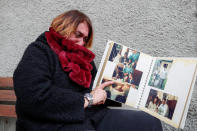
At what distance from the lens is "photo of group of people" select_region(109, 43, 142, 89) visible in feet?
3.29

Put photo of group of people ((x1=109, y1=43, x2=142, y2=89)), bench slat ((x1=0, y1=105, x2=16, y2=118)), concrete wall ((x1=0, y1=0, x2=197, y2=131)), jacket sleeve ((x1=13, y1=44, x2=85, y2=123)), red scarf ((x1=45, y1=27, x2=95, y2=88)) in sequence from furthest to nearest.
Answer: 1. bench slat ((x1=0, y1=105, x2=16, y2=118))
2. concrete wall ((x1=0, y1=0, x2=197, y2=131))
3. photo of group of people ((x1=109, y1=43, x2=142, y2=89))
4. red scarf ((x1=45, y1=27, x2=95, y2=88))
5. jacket sleeve ((x1=13, y1=44, x2=85, y2=123))

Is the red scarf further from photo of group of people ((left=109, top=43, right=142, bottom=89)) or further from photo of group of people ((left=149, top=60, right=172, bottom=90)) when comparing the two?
photo of group of people ((left=149, top=60, right=172, bottom=90))

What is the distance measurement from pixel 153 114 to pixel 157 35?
25.9 inches

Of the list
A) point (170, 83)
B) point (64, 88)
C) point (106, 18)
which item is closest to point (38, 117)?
point (64, 88)

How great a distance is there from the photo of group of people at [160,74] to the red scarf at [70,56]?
0.36 metres

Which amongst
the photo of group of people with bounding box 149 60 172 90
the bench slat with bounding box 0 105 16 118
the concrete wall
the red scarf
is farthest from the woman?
the bench slat with bounding box 0 105 16 118

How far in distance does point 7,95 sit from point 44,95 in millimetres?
881

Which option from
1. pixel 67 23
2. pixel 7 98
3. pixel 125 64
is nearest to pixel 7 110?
pixel 7 98

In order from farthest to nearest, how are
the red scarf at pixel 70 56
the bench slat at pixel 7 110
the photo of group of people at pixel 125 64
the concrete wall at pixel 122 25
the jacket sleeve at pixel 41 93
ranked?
1. the bench slat at pixel 7 110
2. the concrete wall at pixel 122 25
3. the photo of group of people at pixel 125 64
4. the red scarf at pixel 70 56
5. the jacket sleeve at pixel 41 93

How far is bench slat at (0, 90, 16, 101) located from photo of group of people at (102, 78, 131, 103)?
851mm

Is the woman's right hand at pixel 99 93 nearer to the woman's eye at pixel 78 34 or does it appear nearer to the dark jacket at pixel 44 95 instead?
the dark jacket at pixel 44 95

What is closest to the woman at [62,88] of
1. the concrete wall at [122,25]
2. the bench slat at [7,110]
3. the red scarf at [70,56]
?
the red scarf at [70,56]

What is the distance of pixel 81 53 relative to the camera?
3.21ft

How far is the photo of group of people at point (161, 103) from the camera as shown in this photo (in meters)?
0.83
